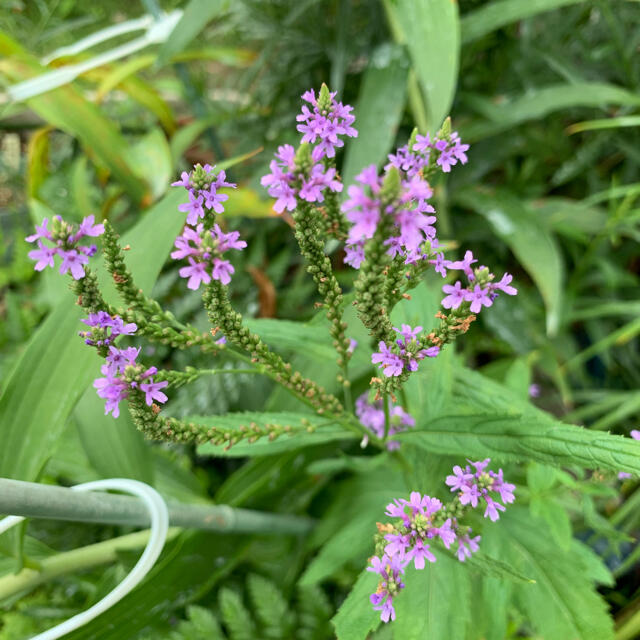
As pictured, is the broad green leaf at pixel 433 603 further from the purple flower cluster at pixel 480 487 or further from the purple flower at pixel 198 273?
the purple flower at pixel 198 273

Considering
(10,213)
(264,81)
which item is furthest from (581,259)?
(10,213)

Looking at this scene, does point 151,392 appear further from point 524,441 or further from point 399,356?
point 524,441

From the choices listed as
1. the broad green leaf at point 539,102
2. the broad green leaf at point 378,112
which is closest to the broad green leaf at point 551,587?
the broad green leaf at point 378,112

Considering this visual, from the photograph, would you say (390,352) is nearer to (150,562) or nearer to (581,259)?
(150,562)

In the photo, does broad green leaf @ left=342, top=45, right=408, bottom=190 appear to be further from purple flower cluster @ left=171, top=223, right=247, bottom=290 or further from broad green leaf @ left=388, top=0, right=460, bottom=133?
purple flower cluster @ left=171, top=223, right=247, bottom=290

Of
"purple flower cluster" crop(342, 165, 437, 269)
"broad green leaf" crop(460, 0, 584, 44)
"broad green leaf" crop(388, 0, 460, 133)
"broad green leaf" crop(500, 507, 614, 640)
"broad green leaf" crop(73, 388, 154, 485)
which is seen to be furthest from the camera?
"broad green leaf" crop(460, 0, 584, 44)

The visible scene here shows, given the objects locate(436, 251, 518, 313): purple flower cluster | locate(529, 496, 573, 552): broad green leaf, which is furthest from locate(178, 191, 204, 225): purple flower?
locate(529, 496, 573, 552): broad green leaf
